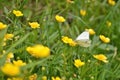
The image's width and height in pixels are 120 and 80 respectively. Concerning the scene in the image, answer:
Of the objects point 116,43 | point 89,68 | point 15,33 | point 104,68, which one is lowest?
point 116,43

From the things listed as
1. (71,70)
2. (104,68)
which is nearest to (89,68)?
(71,70)

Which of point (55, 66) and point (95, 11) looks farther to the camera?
point (95, 11)

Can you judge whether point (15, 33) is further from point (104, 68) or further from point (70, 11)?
point (70, 11)

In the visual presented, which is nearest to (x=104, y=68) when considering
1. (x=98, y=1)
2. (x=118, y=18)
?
(x=118, y=18)

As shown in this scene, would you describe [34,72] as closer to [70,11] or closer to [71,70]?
[71,70]

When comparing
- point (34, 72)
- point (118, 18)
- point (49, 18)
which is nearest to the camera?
point (34, 72)

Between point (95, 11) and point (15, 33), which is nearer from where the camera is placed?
point (15, 33)

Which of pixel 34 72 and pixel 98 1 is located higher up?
pixel 34 72

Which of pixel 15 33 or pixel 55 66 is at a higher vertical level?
pixel 15 33

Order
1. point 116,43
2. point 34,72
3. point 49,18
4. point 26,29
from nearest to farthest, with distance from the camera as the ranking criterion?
point 34,72
point 26,29
point 49,18
point 116,43

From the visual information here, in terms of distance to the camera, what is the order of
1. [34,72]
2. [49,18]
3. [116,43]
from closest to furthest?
[34,72], [49,18], [116,43]
